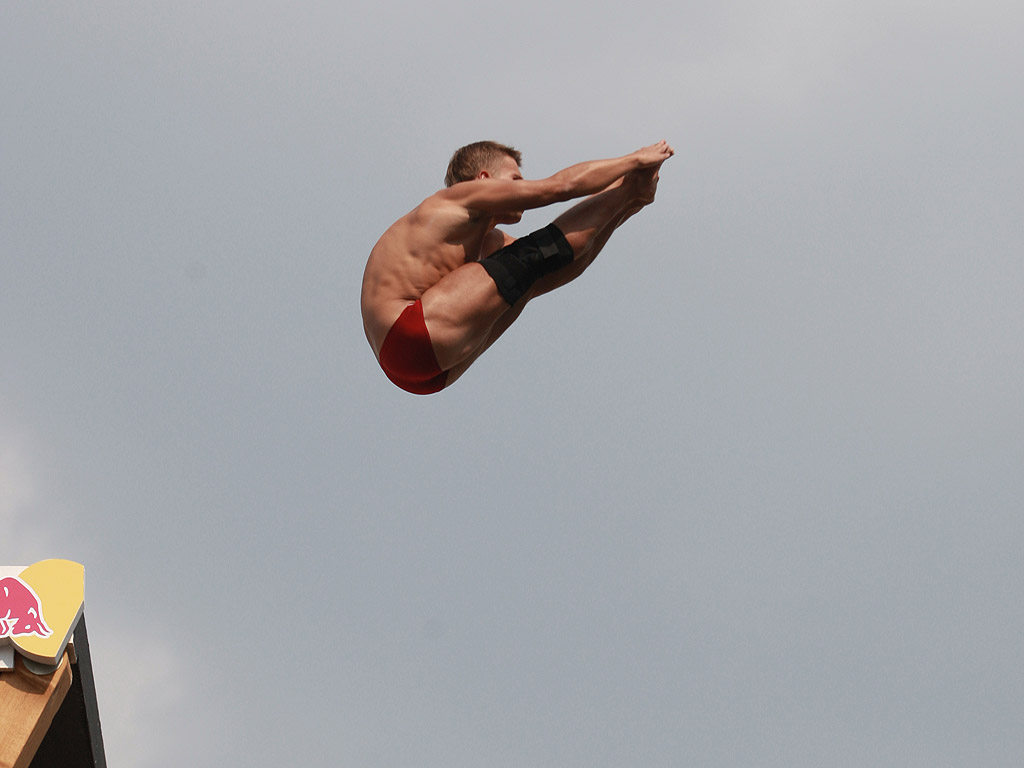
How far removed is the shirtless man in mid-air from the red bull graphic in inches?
240

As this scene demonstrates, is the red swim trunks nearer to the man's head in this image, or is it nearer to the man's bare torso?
the man's bare torso

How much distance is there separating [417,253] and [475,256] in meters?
0.39

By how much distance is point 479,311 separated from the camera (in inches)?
257

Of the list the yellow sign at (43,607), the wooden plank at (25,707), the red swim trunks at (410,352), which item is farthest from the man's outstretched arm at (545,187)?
the yellow sign at (43,607)

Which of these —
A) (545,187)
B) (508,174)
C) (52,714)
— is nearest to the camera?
(545,187)

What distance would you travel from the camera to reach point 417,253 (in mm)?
6605

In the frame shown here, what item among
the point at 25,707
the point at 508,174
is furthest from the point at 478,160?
the point at 25,707

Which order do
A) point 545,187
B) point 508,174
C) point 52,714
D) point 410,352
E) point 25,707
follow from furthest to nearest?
point 52,714, point 25,707, point 508,174, point 410,352, point 545,187

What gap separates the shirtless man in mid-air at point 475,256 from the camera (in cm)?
642

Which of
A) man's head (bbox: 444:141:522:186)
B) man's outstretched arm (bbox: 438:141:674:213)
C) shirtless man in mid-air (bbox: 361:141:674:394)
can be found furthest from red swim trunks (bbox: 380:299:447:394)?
man's head (bbox: 444:141:522:186)

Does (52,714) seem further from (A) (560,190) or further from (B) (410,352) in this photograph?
(A) (560,190)

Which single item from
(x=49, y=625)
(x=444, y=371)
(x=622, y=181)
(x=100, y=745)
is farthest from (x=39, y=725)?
(x=622, y=181)

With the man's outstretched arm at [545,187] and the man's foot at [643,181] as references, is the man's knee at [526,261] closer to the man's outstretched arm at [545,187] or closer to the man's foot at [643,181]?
the man's outstretched arm at [545,187]

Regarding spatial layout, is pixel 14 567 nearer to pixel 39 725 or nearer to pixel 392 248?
pixel 39 725
